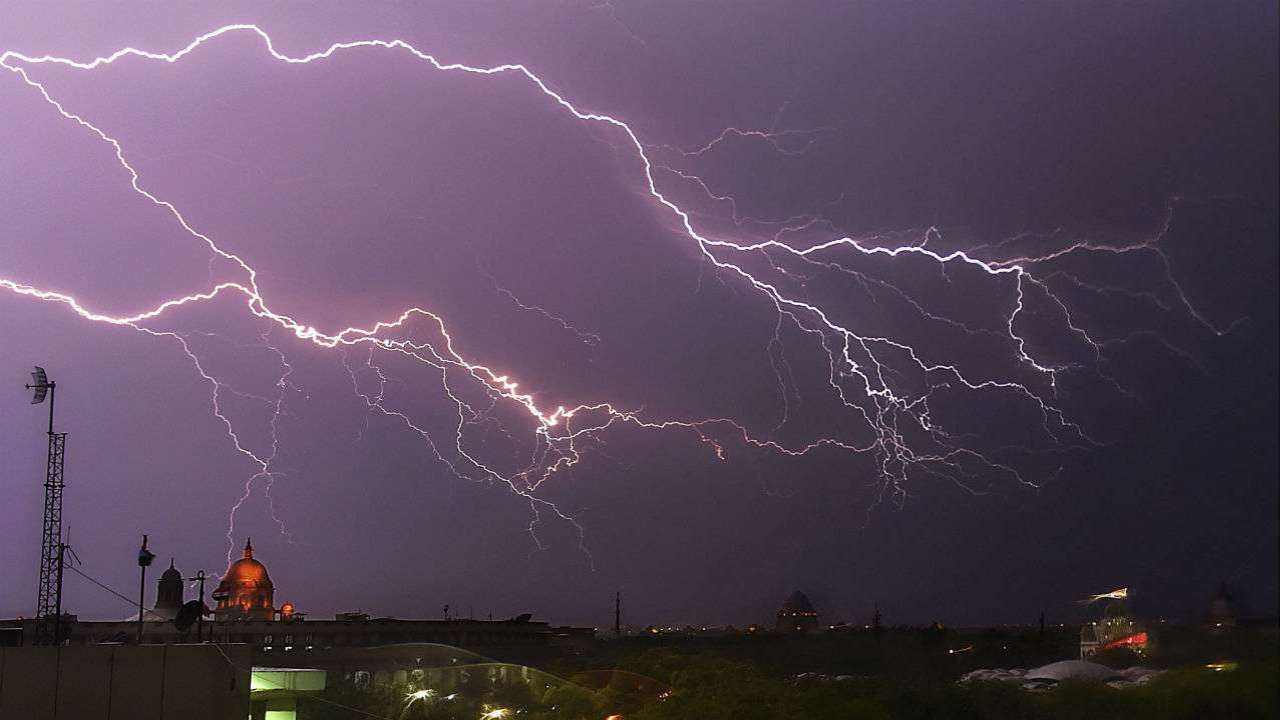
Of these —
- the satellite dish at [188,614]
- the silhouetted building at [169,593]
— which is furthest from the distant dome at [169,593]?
the satellite dish at [188,614]

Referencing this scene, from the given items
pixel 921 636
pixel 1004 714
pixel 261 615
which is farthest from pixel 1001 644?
pixel 1004 714

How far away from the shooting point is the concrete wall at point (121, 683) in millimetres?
18938

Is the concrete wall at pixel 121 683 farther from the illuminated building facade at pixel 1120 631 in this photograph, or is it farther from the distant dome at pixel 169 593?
the distant dome at pixel 169 593

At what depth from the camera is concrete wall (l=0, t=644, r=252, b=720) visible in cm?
1894

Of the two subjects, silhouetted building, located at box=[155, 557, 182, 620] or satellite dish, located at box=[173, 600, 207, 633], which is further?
silhouetted building, located at box=[155, 557, 182, 620]

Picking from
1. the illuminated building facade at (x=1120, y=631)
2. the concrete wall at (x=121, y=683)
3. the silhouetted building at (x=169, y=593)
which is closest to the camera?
the concrete wall at (x=121, y=683)

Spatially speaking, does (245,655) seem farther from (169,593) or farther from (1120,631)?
(169,593)

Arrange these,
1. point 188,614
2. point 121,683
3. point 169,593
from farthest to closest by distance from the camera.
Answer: point 169,593 < point 188,614 < point 121,683

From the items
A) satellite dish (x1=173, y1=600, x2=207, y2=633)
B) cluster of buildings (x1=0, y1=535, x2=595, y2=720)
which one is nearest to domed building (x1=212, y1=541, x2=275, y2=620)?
cluster of buildings (x1=0, y1=535, x2=595, y2=720)

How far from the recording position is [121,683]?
63.5ft

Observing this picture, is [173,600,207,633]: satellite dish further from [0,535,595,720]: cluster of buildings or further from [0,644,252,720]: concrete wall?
[0,644,252,720]: concrete wall

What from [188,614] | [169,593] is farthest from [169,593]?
[188,614]

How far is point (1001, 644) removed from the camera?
81.2 metres

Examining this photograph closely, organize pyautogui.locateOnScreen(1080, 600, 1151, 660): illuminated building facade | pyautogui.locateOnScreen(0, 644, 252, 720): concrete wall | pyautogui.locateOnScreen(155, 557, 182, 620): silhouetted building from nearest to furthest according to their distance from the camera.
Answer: pyautogui.locateOnScreen(0, 644, 252, 720): concrete wall
pyautogui.locateOnScreen(1080, 600, 1151, 660): illuminated building facade
pyautogui.locateOnScreen(155, 557, 182, 620): silhouetted building
